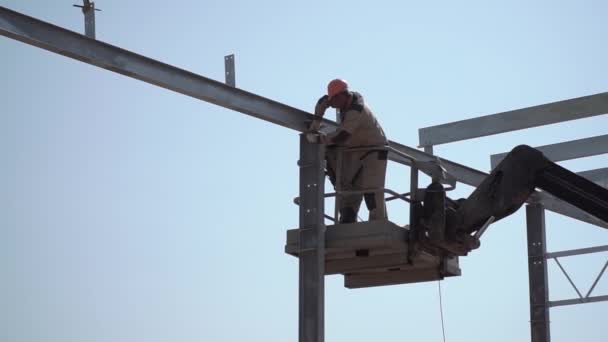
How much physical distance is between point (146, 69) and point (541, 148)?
9.19 meters

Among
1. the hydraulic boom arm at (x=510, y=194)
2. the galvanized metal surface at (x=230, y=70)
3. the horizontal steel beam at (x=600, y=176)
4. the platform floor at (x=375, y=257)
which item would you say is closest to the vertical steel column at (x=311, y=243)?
the platform floor at (x=375, y=257)

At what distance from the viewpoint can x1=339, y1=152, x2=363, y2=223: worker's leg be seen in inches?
655

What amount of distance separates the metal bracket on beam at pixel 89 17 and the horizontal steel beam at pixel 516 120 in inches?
317

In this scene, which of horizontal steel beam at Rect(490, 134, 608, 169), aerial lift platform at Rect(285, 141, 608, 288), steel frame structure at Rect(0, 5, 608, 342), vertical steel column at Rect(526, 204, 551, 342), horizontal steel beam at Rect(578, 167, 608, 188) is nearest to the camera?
steel frame structure at Rect(0, 5, 608, 342)

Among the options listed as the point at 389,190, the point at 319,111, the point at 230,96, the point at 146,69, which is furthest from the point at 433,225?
the point at 146,69

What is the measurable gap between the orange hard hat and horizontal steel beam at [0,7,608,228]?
556mm

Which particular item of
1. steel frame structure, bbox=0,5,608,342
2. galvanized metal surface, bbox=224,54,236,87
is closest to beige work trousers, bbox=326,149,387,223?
steel frame structure, bbox=0,5,608,342

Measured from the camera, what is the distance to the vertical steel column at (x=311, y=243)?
15.8 metres

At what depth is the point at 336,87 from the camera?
1642cm

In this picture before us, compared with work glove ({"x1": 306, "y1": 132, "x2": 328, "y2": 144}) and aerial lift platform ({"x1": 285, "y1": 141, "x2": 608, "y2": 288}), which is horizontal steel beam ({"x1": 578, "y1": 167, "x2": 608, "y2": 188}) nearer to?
aerial lift platform ({"x1": 285, "y1": 141, "x2": 608, "y2": 288})

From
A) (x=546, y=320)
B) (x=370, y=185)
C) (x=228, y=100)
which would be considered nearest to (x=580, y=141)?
(x=546, y=320)

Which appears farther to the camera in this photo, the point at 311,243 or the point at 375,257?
the point at 375,257

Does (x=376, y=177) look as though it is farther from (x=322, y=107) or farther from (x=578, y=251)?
(x=578, y=251)

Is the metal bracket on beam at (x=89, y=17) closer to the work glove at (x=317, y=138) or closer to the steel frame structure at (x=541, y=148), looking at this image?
the work glove at (x=317, y=138)
